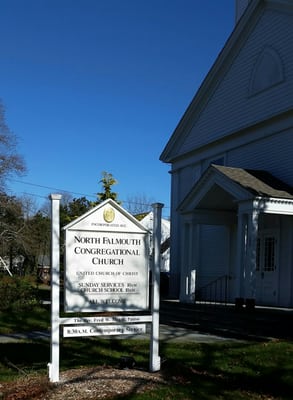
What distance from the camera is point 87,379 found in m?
6.22

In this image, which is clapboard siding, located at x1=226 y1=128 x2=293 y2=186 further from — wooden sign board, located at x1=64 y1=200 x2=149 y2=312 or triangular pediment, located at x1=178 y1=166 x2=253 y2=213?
wooden sign board, located at x1=64 y1=200 x2=149 y2=312

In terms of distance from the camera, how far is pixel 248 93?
18.3m

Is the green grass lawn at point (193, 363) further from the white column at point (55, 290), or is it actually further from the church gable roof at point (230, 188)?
the church gable roof at point (230, 188)

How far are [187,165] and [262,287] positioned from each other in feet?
24.4

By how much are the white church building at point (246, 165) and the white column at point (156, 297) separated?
26.5 feet

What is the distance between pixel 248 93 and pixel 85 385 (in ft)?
46.9

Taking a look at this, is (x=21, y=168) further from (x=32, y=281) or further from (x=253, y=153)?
(x=253, y=153)

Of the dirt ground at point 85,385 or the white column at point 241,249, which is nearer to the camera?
the dirt ground at point 85,385

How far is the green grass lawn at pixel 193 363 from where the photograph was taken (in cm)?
598

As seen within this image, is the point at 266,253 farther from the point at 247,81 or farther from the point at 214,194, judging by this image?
the point at 247,81

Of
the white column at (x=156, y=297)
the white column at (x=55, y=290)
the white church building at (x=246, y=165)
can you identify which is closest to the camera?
the white column at (x=55, y=290)

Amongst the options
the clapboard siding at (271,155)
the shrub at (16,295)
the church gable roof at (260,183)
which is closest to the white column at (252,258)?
the church gable roof at (260,183)

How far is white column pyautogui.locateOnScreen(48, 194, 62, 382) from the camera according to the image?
6145mm

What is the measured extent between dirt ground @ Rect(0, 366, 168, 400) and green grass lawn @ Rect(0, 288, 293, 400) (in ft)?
0.71
